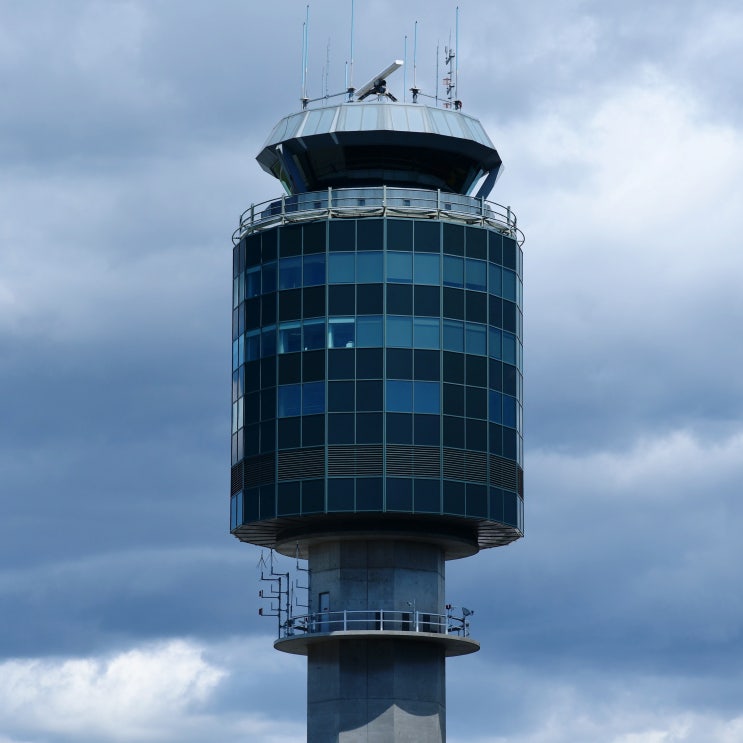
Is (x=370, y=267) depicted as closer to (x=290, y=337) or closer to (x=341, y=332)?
(x=341, y=332)

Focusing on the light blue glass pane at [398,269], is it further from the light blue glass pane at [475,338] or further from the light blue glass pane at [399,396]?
the light blue glass pane at [399,396]

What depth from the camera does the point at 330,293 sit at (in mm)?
114500

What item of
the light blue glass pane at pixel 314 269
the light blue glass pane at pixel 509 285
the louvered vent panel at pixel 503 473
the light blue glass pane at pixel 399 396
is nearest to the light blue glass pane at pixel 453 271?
the light blue glass pane at pixel 509 285

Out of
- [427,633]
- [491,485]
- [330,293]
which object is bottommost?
[427,633]

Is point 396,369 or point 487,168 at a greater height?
point 487,168

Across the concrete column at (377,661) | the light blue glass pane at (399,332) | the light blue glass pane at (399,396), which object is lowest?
the concrete column at (377,661)

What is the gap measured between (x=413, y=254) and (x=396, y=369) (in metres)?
6.46

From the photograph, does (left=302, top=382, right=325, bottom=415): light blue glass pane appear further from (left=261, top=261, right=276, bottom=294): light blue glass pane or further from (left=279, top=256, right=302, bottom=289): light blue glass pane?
(left=261, top=261, right=276, bottom=294): light blue glass pane

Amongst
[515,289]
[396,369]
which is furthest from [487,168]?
[396,369]

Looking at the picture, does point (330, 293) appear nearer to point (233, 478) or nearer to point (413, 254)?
point (413, 254)

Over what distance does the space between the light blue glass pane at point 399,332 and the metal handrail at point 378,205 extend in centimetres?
599

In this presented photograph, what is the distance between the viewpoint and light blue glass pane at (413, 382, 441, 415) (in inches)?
4459

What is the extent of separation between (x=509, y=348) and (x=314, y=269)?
39.0 feet

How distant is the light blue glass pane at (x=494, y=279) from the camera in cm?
11694
